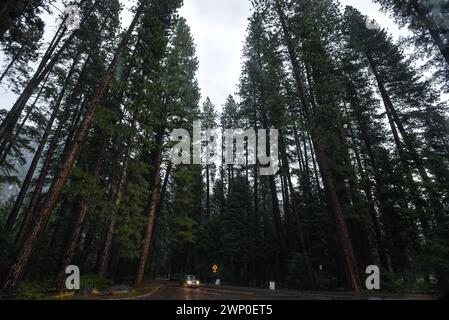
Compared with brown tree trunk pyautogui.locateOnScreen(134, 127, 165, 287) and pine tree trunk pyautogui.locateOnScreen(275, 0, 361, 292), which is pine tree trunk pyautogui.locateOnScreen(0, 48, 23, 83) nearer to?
brown tree trunk pyautogui.locateOnScreen(134, 127, 165, 287)

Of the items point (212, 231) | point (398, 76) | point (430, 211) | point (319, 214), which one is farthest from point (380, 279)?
point (212, 231)

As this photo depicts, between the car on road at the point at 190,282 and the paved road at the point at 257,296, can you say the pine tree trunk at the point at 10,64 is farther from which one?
the car on road at the point at 190,282

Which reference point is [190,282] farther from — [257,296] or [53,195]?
[53,195]

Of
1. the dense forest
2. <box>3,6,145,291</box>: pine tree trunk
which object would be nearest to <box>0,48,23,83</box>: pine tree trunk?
the dense forest

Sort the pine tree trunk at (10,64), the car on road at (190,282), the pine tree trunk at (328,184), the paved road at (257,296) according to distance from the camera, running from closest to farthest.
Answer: the paved road at (257,296), the pine tree trunk at (328,184), the pine tree trunk at (10,64), the car on road at (190,282)

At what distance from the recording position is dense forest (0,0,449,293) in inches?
562

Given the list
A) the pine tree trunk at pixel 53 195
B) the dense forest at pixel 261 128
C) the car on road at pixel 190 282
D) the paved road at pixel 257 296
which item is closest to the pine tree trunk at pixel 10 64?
the dense forest at pixel 261 128

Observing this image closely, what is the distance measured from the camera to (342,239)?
13711 millimetres

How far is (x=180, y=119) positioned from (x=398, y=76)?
726 inches

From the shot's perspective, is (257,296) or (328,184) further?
(257,296)

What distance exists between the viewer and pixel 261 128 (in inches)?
1185

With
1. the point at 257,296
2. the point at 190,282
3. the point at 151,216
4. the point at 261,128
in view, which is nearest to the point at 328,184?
the point at 257,296

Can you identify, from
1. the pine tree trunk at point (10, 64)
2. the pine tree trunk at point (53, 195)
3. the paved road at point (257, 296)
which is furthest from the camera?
the pine tree trunk at point (10, 64)

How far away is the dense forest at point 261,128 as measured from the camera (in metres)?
14.3
